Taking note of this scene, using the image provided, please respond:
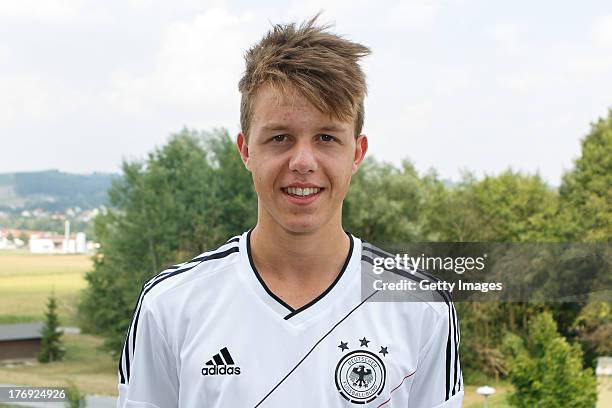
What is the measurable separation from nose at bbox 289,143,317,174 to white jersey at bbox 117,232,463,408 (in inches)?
20.2

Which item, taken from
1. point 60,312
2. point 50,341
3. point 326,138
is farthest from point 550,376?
point 326,138

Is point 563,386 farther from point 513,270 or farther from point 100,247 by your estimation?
point 100,247

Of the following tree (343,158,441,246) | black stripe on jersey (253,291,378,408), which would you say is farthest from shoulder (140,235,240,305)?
tree (343,158,441,246)

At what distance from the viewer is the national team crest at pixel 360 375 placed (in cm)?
274

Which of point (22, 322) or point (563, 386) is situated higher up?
point (22, 322)

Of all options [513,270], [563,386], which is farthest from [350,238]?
[563,386]

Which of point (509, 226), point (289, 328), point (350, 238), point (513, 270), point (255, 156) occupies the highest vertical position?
point (509, 226)

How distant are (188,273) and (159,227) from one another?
3819 centimetres

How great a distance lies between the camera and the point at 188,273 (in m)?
2.97

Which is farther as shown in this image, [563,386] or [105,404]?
[105,404]

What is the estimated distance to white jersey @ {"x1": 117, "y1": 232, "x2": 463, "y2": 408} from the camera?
273 centimetres

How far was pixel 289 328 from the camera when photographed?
2.81 metres

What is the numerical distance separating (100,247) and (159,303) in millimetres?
40387

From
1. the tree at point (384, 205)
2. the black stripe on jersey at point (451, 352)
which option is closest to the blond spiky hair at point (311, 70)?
the black stripe on jersey at point (451, 352)
